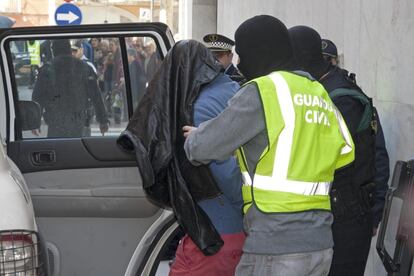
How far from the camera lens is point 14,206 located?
9.23ft

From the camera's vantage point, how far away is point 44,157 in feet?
14.5

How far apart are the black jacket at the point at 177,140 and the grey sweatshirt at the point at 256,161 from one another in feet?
1.59

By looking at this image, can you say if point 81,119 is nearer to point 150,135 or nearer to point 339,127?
point 150,135

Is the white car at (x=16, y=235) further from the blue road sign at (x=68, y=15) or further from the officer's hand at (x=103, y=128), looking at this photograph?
the blue road sign at (x=68, y=15)

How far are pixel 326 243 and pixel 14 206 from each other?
1.12 meters

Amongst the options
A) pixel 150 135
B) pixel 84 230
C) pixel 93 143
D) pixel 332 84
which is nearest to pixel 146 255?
pixel 84 230

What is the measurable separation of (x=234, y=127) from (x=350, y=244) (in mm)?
1173

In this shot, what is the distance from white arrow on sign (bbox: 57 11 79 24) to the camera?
42.8ft

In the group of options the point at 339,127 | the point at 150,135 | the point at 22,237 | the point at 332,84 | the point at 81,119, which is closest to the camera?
the point at 22,237

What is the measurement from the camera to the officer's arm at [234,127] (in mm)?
2787

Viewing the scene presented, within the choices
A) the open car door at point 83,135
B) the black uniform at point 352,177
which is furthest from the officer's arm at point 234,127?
the open car door at point 83,135

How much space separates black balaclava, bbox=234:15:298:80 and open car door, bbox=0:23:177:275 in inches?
56.0

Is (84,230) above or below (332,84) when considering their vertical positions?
below

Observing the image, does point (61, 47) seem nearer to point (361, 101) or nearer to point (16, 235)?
point (361, 101)
